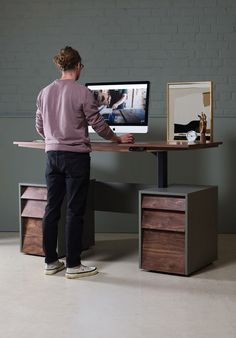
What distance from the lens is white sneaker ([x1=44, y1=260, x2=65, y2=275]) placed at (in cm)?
399

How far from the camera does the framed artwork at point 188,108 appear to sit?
14.5 feet

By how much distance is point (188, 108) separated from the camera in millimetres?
4434

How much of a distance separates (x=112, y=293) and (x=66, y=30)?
2.63 meters

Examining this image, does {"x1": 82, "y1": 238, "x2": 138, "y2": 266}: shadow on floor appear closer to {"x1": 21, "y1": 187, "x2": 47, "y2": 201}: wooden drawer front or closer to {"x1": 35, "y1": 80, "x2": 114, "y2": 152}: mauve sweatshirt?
{"x1": 21, "y1": 187, "x2": 47, "y2": 201}: wooden drawer front

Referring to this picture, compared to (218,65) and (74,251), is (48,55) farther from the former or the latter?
(74,251)

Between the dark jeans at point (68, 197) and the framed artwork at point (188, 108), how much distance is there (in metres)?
0.91

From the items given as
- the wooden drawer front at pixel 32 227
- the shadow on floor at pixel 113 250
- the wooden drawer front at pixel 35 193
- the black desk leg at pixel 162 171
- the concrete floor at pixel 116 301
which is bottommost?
the shadow on floor at pixel 113 250

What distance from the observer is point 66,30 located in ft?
17.4

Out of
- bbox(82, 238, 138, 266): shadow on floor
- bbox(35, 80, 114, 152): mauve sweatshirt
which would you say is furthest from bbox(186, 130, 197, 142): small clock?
bbox(82, 238, 138, 266): shadow on floor

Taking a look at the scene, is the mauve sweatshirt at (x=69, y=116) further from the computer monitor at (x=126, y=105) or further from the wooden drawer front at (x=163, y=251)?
the wooden drawer front at (x=163, y=251)

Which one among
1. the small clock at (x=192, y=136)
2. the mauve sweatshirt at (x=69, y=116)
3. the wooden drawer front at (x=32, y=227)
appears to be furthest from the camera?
the wooden drawer front at (x=32, y=227)

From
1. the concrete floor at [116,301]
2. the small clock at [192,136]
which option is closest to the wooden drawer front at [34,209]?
the concrete floor at [116,301]

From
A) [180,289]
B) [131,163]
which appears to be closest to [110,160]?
[131,163]

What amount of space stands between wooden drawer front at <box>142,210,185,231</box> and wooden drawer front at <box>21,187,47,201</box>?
787 mm
